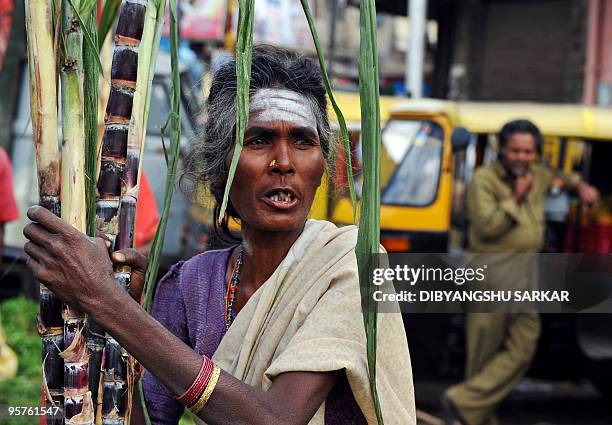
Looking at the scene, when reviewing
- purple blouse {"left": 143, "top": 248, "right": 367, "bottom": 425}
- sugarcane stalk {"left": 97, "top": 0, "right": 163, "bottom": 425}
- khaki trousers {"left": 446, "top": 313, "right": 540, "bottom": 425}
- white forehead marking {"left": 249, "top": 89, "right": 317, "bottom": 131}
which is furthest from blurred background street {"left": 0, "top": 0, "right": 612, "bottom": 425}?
sugarcane stalk {"left": 97, "top": 0, "right": 163, "bottom": 425}

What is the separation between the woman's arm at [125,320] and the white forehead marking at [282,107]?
46cm

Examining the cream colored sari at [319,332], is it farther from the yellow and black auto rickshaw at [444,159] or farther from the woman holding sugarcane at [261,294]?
the yellow and black auto rickshaw at [444,159]

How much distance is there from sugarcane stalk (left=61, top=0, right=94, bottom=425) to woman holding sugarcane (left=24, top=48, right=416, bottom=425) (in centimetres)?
4

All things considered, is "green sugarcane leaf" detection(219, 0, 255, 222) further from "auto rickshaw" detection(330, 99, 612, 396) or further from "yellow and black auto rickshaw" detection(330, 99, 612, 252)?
"yellow and black auto rickshaw" detection(330, 99, 612, 252)

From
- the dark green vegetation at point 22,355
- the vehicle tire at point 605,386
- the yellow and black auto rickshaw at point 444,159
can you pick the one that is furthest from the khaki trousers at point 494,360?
the dark green vegetation at point 22,355

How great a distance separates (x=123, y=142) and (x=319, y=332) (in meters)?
0.47

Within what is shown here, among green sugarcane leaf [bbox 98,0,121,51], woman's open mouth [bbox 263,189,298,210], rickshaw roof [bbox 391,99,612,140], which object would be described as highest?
green sugarcane leaf [bbox 98,0,121,51]

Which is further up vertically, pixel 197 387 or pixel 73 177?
pixel 73 177

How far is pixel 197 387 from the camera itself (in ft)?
5.02

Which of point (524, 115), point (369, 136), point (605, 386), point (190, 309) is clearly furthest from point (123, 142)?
point (524, 115)

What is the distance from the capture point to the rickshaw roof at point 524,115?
604cm

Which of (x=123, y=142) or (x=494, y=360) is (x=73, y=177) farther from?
(x=494, y=360)

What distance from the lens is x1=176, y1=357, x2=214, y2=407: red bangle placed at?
5.00 feet

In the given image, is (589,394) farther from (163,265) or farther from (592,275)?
(592,275)
